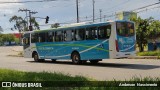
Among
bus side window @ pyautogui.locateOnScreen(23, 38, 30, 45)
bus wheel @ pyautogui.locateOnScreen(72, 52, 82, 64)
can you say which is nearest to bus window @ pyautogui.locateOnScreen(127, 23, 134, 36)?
bus wheel @ pyautogui.locateOnScreen(72, 52, 82, 64)

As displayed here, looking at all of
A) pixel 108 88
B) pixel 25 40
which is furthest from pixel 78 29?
pixel 108 88

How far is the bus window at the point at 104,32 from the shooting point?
72.7ft

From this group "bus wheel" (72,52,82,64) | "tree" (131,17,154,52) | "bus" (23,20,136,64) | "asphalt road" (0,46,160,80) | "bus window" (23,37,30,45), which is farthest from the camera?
"tree" (131,17,154,52)

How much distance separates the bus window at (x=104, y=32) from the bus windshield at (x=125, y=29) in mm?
655

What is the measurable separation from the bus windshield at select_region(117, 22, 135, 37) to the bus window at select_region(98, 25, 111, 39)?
2.15ft

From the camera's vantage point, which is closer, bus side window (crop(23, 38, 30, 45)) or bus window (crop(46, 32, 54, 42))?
bus window (crop(46, 32, 54, 42))

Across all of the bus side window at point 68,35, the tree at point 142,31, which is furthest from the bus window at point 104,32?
the tree at point 142,31

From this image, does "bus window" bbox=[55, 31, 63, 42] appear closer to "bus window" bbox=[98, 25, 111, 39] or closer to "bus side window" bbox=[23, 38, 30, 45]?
"bus window" bbox=[98, 25, 111, 39]

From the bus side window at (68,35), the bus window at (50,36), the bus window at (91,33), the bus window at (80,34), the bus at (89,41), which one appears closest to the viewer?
the bus at (89,41)

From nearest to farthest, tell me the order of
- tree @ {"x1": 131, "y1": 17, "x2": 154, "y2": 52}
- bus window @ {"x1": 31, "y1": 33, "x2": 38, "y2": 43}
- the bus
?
the bus, bus window @ {"x1": 31, "y1": 33, "x2": 38, "y2": 43}, tree @ {"x1": 131, "y1": 17, "x2": 154, "y2": 52}

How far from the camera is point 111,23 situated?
21953 millimetres

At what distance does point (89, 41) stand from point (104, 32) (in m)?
1.65

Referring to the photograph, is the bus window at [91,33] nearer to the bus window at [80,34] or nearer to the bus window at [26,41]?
the bus window at [80,34]

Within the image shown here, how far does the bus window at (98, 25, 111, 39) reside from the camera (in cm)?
2216
